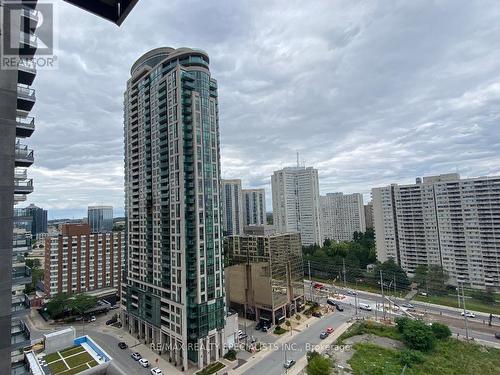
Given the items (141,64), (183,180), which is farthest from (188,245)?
(141,64)

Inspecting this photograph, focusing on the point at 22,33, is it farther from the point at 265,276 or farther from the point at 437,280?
the point at 437,280

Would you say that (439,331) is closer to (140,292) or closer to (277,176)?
(140,292)

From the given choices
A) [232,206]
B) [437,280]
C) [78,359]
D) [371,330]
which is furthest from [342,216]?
[78,359]

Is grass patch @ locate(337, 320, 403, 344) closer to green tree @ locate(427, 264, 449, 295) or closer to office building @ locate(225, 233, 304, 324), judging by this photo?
office building @ locate(225, 233, 304, 324)

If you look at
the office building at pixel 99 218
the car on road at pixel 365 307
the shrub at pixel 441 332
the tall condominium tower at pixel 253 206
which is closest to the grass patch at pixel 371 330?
the shrub at pixel 441 332

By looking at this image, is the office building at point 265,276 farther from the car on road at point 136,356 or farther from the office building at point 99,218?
the office building at point 99,218
